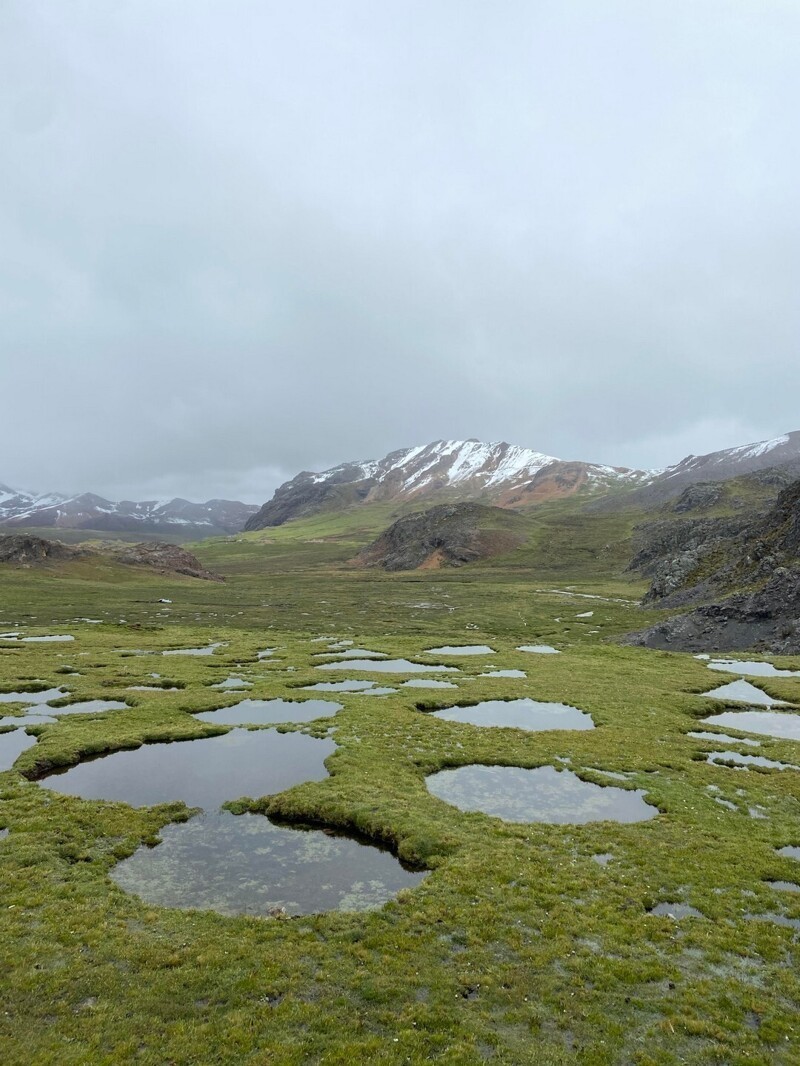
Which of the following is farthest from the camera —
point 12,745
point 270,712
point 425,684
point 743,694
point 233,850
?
point 425,684

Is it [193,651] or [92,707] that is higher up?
[92,707]

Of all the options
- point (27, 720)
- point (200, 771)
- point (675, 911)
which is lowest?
point (200, 771)

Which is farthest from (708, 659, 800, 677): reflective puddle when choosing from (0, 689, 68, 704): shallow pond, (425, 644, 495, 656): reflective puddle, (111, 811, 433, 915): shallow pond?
(0, 689, 68, 704): shallow pond

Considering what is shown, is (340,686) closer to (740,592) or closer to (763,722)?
(763,722)

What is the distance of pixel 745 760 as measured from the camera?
34.2 metres

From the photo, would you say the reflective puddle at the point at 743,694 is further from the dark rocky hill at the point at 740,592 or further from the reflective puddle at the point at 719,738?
the dark rocky hill at the point at 740,592

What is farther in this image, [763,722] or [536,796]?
[763,722]

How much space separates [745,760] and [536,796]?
15.4 m

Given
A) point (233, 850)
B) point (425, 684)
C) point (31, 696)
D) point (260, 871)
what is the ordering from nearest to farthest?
point (260, 871), point (233, 850), point (31, 696), point (425, 684)

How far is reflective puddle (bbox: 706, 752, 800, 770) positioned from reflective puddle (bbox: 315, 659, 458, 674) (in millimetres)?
29541

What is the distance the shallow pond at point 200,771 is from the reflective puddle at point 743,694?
36452 mm

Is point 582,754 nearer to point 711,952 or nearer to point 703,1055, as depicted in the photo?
point 711,952

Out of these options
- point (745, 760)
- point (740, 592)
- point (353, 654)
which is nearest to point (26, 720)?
point (353, 654)

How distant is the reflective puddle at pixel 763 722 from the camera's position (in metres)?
40.2
